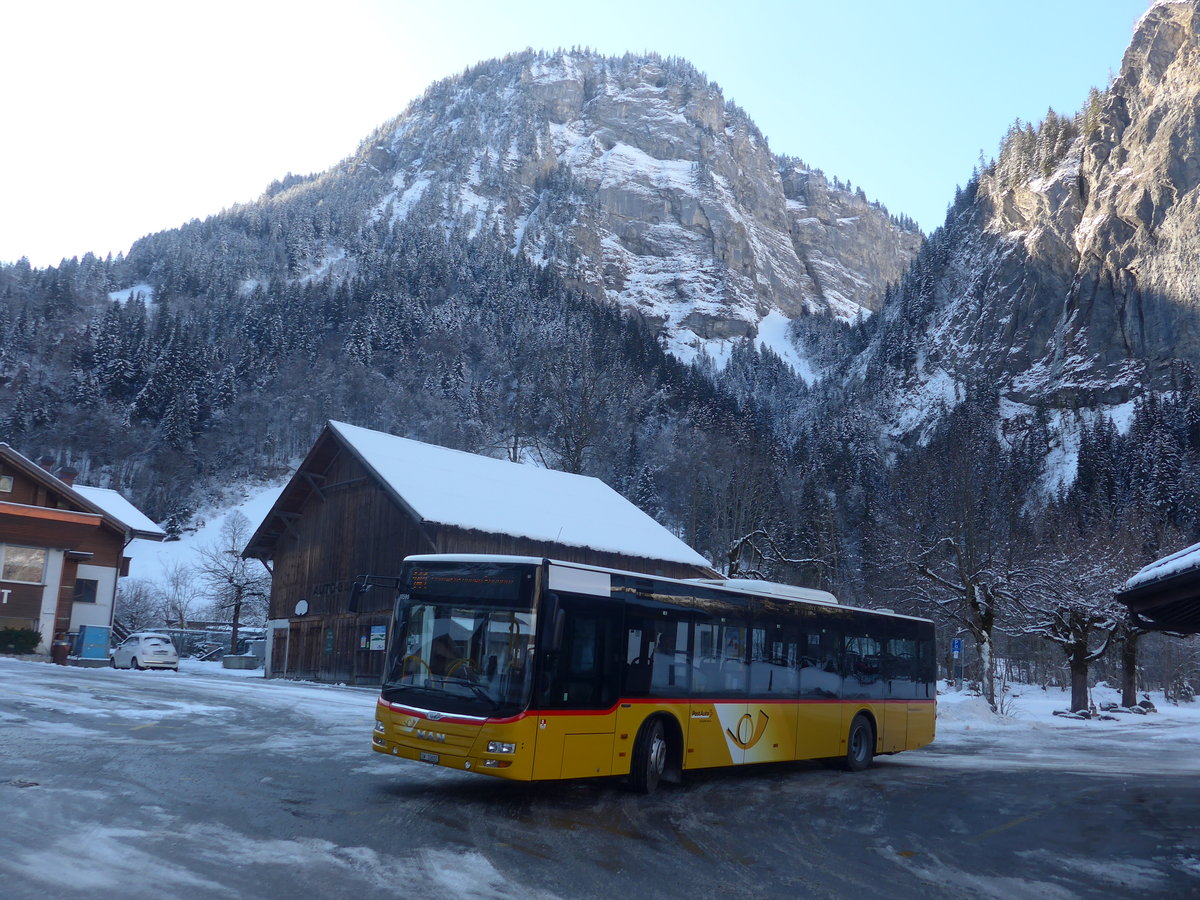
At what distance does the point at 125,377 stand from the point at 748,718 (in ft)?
368

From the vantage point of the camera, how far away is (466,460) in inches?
1436

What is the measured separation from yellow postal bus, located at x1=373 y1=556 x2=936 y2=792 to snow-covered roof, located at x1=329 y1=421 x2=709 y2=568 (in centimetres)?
1618

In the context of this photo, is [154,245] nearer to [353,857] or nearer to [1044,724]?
[1044,724]

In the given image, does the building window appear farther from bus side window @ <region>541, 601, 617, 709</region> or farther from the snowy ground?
bus side window @ <region>541, 601, 617, 709</region>

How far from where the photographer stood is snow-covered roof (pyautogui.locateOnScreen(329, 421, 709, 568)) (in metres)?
30.6

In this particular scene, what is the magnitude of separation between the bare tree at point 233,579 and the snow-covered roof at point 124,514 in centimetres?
614

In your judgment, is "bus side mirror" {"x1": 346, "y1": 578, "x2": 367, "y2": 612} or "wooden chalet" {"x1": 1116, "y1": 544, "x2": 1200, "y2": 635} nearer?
"wooden chalet" {"x1": 1116, "y1": 544, "x2": 1200, "y2": 635}

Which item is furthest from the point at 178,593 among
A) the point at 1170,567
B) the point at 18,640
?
the point at 1170,567

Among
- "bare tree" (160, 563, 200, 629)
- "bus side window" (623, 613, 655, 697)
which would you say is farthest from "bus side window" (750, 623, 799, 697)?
"bare tree" (160, 563, 200, 629)

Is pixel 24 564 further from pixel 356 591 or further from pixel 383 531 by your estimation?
pixel 356 591

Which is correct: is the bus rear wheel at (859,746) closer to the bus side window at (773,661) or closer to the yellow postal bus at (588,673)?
the yellow postal bus at (588,673)

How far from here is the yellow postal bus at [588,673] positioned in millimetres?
10383

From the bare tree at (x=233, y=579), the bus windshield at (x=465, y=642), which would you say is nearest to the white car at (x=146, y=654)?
the bare tree at (x=233, y=579)

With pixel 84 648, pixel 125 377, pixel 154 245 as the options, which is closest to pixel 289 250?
pixel 154 245
